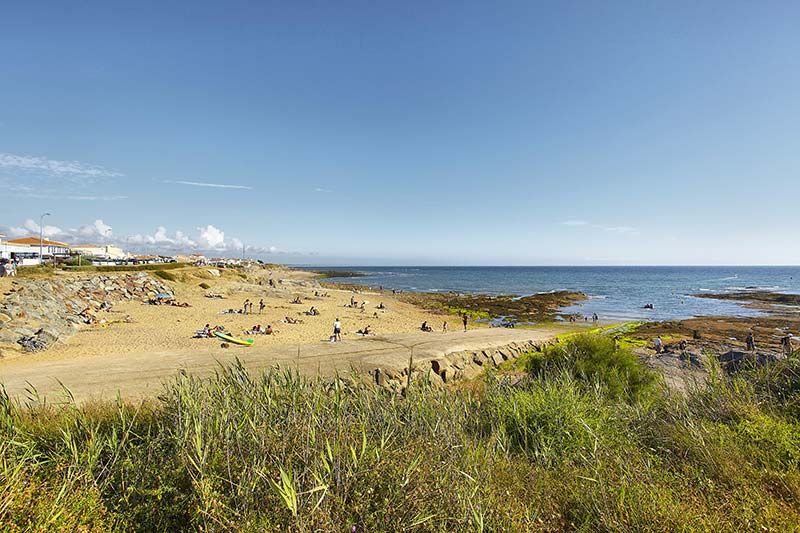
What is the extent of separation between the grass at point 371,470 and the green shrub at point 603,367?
133 inches

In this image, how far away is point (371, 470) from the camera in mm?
2896

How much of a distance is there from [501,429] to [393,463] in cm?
188

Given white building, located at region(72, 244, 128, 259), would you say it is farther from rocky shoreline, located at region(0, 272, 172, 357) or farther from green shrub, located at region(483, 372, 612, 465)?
green shrub, located at region(483, 372, 612, 465)

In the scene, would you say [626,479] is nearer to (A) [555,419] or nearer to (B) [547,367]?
(A) [555,419]

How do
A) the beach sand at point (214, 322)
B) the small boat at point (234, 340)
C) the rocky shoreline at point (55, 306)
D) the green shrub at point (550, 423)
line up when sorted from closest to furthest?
the green shrub at point (550, 423) → the rocky shoreline at point (55, 306) → the beach sand at point (214, 322) → the small boat at point (234, 340)

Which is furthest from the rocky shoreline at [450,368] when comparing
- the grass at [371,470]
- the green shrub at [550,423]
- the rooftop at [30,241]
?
the rooftop at [30,241]

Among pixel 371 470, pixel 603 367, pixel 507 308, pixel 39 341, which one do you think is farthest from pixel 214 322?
pixel 507 308

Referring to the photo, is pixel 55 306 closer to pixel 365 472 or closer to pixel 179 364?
pixel 179 364

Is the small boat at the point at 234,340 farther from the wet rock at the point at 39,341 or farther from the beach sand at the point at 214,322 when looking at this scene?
the wet rock at the point at 39,341

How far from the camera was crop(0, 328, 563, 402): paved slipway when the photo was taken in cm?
838

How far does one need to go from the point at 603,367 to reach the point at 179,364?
10.8 m

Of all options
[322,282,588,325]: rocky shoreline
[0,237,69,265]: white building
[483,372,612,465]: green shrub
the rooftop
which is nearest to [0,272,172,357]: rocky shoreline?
[483,372,612,465]: green shrub

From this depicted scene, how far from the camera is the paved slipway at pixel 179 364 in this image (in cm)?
838

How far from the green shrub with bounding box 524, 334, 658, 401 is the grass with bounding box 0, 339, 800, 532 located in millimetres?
3390
